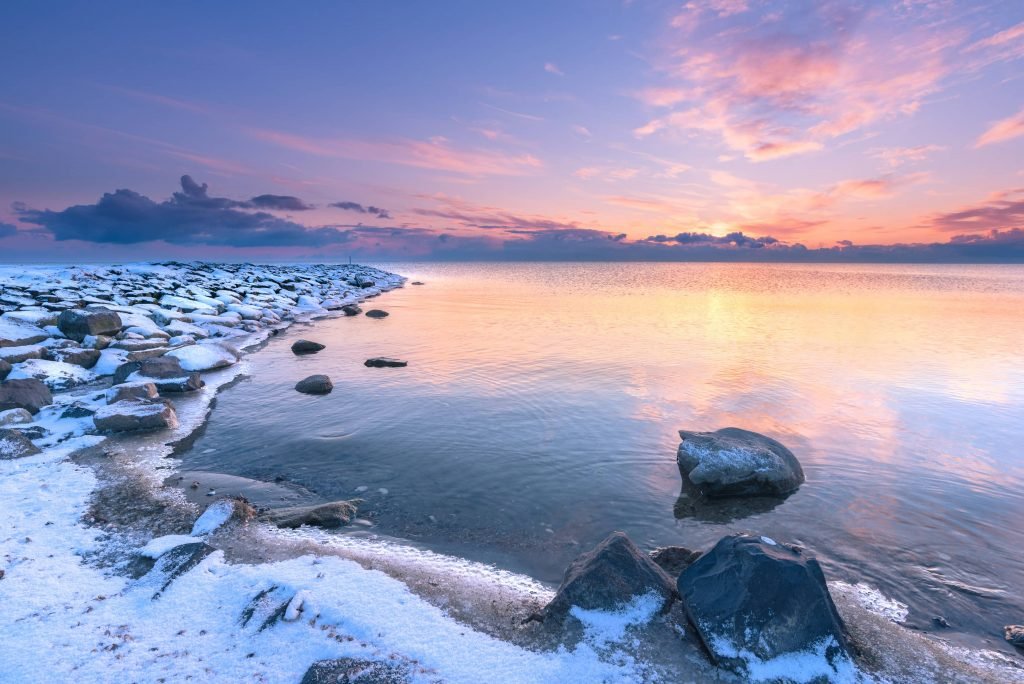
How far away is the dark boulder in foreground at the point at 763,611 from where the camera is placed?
14.4 feet

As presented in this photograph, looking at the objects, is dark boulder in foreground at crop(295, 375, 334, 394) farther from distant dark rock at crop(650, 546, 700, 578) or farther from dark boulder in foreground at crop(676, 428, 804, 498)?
distant dark rock at crop(650, 546, 700, 578)

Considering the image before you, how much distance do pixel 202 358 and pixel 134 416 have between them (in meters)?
6.79

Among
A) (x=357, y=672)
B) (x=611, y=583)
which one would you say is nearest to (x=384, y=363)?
(x=611, y=583)

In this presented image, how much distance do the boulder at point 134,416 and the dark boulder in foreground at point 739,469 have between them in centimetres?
1141

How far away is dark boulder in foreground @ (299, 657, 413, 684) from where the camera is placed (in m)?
3.98

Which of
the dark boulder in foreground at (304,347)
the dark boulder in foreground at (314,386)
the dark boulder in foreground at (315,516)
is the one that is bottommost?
the dark boulder in foreground at (304,347)

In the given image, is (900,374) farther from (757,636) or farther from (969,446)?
(757,636)

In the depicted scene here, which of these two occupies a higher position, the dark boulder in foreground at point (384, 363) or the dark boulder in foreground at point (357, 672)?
the dark boulder in foreground at point (357, 672)

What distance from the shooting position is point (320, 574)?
17.8ft

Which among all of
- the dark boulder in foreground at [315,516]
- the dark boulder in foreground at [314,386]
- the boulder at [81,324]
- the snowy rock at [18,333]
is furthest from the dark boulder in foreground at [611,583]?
the boulder at [81,324]

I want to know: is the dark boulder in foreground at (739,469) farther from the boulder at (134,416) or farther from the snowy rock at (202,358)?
the snowy rock at (202,358)

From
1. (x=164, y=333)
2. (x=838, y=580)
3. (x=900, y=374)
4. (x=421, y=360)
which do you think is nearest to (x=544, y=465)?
(x=838, y=580)

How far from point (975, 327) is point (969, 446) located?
28.9 m

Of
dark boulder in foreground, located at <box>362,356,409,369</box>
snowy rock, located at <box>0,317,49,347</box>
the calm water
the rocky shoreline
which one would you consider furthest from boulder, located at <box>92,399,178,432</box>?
snowy rock, located at <box>0,317,49,347</box>
